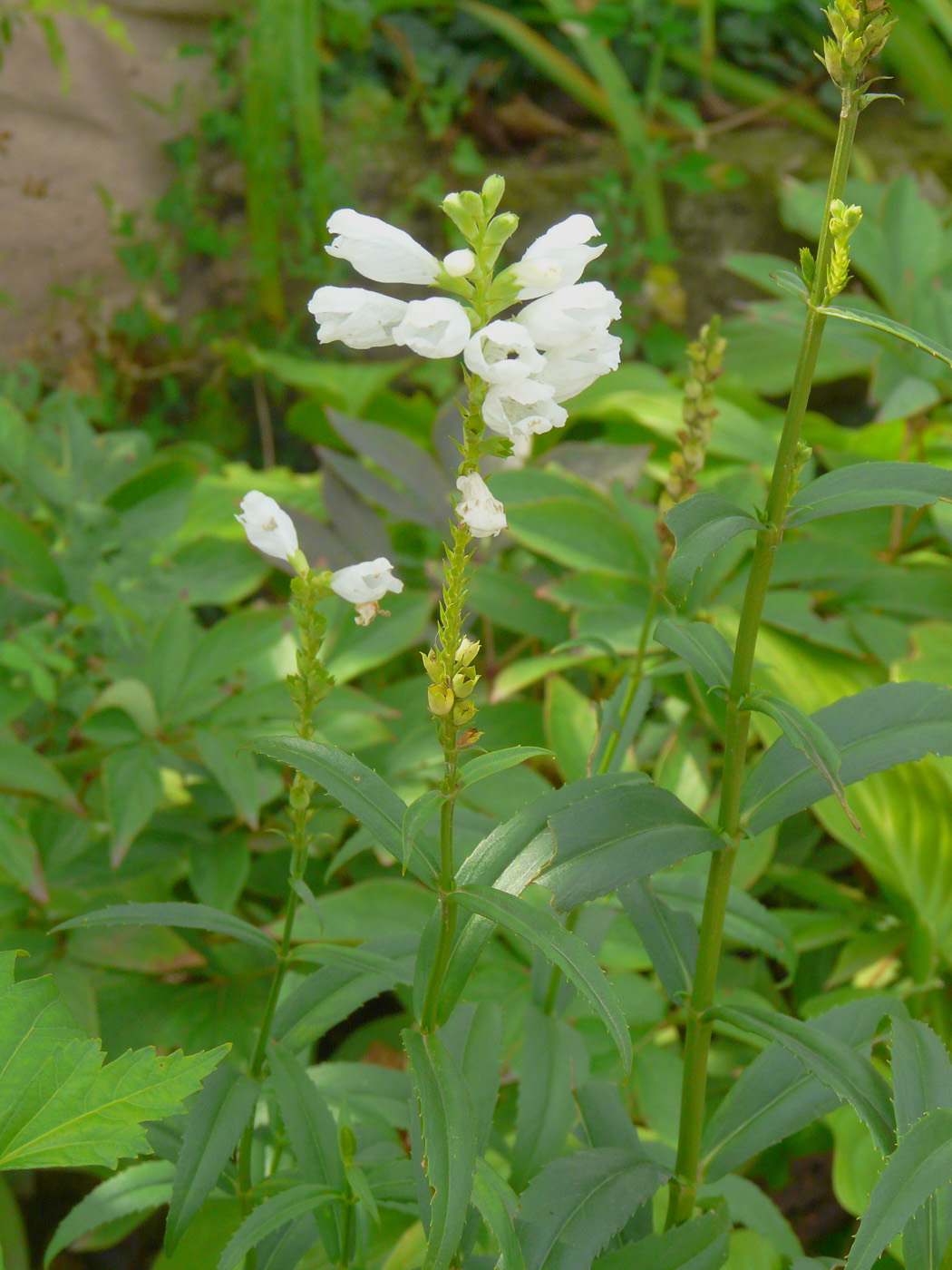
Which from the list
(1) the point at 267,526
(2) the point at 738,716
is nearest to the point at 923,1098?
(2) the point at 738,716

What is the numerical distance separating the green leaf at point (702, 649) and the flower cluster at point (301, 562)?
0.72ft

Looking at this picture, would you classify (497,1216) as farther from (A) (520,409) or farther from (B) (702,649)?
(A) (520,409)

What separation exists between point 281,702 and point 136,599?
1.53 feet

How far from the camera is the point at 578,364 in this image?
2.46 ft

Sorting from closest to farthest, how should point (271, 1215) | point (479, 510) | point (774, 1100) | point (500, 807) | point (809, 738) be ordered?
1. point (479, 510)
2. point (809, 738)
3. point (271, 1215)
4. point (774, 1100)
5. point (500, 807)

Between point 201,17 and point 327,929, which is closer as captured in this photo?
point 327,929

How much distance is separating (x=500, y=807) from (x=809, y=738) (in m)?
0.94

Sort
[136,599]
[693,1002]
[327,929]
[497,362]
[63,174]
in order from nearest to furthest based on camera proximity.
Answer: [497,362]
[693,1002]
[327,929]
[136,599]
[63,174]

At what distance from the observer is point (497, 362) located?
0.68 m

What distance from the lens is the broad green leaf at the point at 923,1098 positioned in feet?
2.87

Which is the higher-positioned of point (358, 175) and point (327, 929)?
point (358, 175)

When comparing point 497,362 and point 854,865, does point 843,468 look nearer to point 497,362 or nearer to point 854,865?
point 497,362

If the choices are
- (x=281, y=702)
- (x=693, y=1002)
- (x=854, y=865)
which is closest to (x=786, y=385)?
(x=854, y=865)

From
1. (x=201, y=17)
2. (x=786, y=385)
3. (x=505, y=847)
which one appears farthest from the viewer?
(x=201, y=17)
